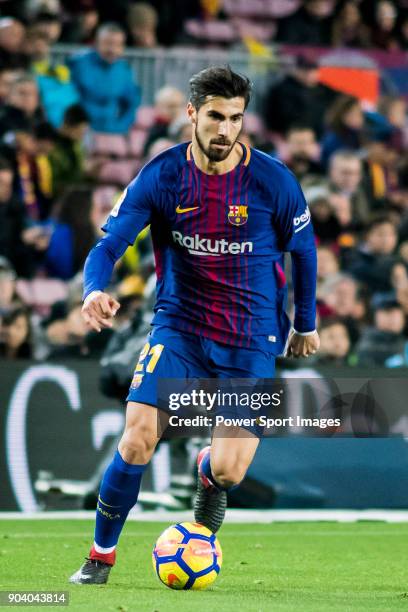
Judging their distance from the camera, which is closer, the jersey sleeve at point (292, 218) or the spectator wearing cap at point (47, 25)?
the jersey sleeve at point (292, 218)

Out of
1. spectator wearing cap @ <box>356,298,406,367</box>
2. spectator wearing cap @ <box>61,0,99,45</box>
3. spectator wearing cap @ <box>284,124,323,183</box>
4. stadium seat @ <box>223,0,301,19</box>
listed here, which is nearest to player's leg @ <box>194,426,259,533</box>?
spectator wearing cap @ <box>356,298,406,367</box>

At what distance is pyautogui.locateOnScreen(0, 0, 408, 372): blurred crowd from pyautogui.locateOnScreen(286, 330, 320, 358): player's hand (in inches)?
117

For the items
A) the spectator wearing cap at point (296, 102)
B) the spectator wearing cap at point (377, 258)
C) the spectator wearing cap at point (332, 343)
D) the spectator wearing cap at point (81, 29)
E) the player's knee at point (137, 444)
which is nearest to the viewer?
the player's knee at point (137, 444)

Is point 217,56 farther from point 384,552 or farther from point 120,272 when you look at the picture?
point 384,552

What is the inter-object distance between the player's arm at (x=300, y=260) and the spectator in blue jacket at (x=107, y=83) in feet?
23.2

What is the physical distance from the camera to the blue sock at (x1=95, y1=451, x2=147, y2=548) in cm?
603

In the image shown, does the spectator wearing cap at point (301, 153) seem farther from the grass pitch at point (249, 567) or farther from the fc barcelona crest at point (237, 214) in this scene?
the fc barcelona crest at point (237, 214)

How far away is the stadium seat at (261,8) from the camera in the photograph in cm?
1692

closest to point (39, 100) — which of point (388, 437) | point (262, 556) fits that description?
point (388, 437)

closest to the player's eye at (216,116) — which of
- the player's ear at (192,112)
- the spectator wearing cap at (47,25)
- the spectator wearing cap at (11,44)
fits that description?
the player's ear at (192,112)

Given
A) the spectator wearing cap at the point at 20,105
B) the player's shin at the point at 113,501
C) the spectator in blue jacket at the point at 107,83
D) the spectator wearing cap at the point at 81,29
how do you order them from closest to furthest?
the player's shin at the point at 113,501
the spectator wearing cap at the point at 20,105
the spectator in blue jacket at the point at 107,83
the spectator wearing cap at the point at 81,29

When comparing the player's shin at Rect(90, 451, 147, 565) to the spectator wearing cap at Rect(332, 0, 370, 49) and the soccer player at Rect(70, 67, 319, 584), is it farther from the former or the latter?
the spectator wearing cap at Rect(332, 0, 370, 49)

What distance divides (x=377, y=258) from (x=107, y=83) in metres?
3.11

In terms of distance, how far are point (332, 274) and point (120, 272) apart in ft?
6.23
